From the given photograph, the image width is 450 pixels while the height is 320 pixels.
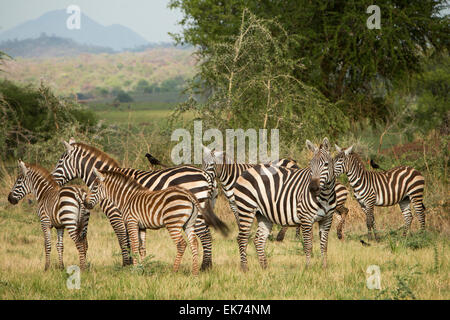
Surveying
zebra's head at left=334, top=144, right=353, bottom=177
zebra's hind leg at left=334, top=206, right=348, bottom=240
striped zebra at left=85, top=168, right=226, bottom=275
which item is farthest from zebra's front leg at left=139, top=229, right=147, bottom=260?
zebra's hind leg at left=334, top=206, right=348, bottom=240

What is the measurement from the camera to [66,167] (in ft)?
34.2

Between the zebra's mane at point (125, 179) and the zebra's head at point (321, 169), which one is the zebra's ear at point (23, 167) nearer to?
the zebra's mane at point (125, 179)

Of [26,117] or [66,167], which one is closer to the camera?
[66,167]

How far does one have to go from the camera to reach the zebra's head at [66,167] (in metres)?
10.4

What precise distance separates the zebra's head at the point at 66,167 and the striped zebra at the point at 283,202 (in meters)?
3.24

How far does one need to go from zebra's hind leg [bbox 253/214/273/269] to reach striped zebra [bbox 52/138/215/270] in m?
0.82

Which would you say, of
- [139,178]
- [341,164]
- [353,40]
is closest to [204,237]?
[139,178]

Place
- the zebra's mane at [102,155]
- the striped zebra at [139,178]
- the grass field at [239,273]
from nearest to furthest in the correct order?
the grass field at [239,273], the striped zebra at [139,178], the zebra's mane at [102,155]

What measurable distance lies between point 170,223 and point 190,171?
156cm

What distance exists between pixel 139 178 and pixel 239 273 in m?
2.56

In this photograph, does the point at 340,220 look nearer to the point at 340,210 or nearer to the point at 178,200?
the point at 340,210

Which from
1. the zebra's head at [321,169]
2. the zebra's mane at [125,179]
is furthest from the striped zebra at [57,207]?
the zebra's head at [321,169]

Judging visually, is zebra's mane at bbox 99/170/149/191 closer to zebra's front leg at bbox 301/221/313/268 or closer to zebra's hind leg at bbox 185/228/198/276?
zebra's hind leg at bbox 185/228/198/276

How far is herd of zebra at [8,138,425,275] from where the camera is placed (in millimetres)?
8422
